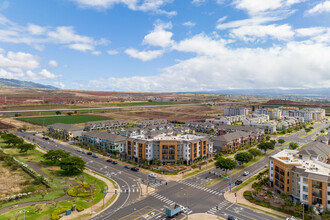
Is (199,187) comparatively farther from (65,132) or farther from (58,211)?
(65,132)

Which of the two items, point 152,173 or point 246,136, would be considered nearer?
point 152,173

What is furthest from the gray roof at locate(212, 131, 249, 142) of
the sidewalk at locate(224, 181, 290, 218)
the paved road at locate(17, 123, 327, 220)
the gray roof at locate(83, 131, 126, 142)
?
the gray roof at locate(83, 131, 126, 142)

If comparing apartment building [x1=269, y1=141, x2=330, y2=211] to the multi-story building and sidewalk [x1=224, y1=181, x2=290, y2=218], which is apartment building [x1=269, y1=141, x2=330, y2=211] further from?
the multi-story building

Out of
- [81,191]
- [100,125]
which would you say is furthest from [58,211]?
[100,125]

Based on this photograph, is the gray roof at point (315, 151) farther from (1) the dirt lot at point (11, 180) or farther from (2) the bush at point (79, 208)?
(1) the dirt lot at point (11, 180)

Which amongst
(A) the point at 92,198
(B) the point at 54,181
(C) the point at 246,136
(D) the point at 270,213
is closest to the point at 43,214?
(A) the point at 92,198

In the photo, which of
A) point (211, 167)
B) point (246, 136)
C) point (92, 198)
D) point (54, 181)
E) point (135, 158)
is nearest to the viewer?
point (92, 198)

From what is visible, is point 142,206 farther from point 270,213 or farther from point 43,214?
point 270,213
